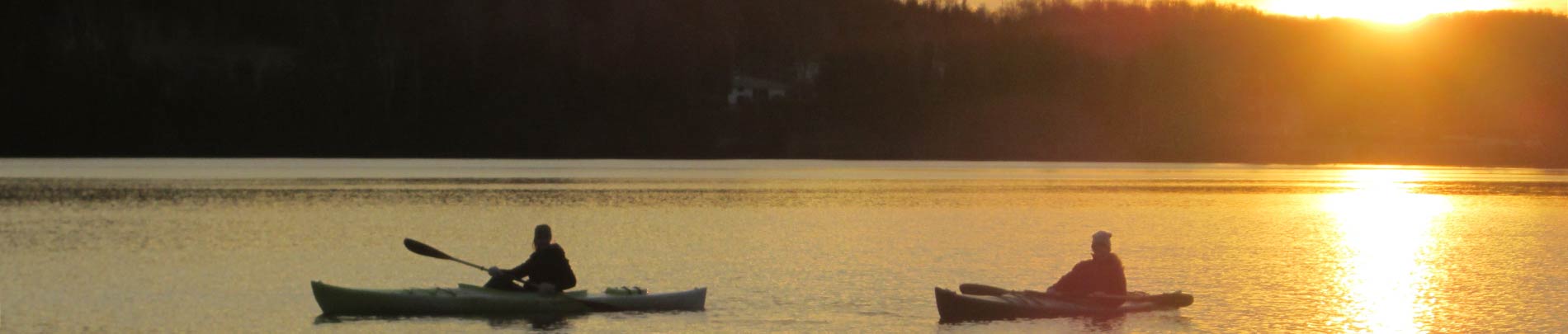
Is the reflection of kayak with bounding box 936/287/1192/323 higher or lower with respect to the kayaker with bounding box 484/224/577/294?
lower

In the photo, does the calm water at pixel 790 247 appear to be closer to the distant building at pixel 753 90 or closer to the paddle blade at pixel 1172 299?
the paddle blade at pixel 1172 299

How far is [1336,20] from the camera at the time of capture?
13025 cm

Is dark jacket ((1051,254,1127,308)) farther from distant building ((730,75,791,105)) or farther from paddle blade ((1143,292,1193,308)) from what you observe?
distant building ((730,75,791,105))

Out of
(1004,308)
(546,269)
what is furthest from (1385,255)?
(546,269)

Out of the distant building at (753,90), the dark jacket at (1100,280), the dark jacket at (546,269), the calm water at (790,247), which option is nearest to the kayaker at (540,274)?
the dark jacket at (546,269)

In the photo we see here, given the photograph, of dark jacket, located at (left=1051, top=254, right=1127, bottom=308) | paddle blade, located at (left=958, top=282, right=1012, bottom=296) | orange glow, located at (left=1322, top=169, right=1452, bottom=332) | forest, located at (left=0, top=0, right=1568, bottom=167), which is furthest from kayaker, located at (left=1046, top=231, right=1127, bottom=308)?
forest, located at (left=0, top=0, right=1568, bottom=167)

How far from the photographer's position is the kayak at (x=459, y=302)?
18875 mm

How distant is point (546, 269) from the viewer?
19109 millimetres

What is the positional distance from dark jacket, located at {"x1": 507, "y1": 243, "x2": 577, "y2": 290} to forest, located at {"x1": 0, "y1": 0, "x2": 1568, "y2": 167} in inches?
3684

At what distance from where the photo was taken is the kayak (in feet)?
61.9

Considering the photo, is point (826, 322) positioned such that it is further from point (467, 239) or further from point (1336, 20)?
point (1336, 20)

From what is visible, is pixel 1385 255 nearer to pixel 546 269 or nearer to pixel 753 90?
pixel 546 269

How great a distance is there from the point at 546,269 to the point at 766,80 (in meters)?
102

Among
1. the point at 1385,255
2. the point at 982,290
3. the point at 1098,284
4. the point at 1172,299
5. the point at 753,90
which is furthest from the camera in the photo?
the point at 753,90
